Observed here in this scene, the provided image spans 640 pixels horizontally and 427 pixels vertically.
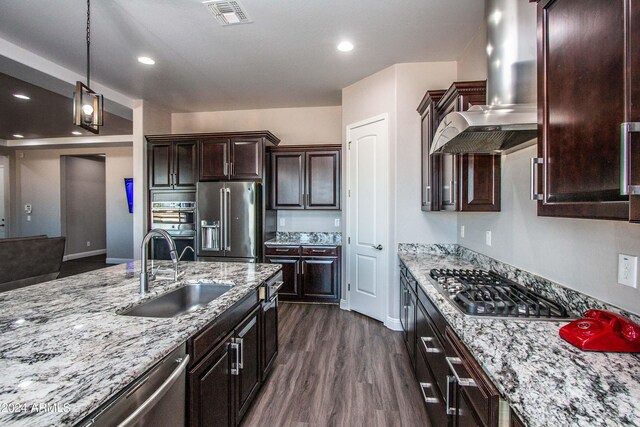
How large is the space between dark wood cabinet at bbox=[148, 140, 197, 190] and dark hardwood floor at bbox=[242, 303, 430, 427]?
101 inches

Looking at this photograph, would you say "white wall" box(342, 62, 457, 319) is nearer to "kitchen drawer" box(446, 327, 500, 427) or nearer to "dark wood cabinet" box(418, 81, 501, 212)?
"dark wood cabinet" box(418, 81, 501, 212)

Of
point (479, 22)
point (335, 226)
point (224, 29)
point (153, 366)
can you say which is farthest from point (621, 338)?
point (335, 226)

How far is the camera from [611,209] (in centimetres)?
81

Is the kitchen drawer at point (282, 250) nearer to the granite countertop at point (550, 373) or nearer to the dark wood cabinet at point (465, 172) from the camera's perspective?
the dark wood cabinet at point (465, 172)

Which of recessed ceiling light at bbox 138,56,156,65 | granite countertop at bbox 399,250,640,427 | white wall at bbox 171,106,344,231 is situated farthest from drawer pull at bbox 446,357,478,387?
recessed ceiling light at bbox 138,56,156,65

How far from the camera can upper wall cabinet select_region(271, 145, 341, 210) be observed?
14.5 feet

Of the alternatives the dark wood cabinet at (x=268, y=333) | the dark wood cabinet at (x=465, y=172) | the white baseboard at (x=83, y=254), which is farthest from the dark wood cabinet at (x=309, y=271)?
the white baseboard at (x=83, y=254)

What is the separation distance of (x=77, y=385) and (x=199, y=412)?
647 millimetres

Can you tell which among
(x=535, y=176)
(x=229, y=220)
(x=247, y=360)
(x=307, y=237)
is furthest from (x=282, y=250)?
(x=535, y=176)

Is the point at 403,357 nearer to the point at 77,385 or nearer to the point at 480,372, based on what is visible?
the point at 480,372

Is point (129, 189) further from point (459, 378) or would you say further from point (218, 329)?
point (459, 378)

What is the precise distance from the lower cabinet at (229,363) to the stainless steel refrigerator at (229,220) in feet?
6.51

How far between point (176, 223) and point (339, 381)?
127 inches

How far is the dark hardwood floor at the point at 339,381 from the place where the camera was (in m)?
1.99
